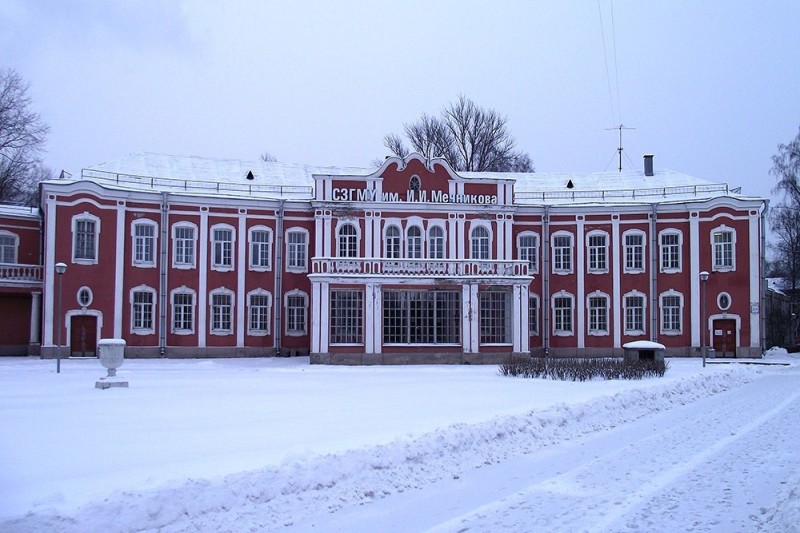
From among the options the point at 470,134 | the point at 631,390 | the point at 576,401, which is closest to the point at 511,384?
the point at 631,390

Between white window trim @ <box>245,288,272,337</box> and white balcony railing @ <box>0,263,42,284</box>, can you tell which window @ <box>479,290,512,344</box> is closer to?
white window trim @ <box>245,288,272,337</box>

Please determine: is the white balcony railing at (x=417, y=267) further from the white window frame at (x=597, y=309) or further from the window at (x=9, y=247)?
the window at (x=9, y=247)

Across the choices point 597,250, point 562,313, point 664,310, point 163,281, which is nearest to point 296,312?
point 163,281

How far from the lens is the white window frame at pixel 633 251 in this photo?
138ft

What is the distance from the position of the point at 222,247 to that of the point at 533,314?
16370 mm

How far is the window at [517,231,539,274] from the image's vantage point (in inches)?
1682

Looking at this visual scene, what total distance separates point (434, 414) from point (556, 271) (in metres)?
29.2

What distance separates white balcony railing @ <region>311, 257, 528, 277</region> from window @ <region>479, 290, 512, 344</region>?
3.38 ft

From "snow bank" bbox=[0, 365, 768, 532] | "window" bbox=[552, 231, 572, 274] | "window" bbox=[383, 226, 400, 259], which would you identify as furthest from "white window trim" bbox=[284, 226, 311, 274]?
"snow bank" bbox=[0, 365, 768, 532]

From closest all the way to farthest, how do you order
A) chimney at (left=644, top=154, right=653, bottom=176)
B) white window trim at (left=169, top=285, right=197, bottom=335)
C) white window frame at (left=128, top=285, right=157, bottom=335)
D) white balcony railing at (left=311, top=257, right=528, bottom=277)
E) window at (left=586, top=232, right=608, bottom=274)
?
white balcony railing at (left=311, top=257, right=528, bottom=277)
white window frame at (left=128, top=285, right=157, bottom=335)
white window trim at (left=169, top=285, right=197, bottom=335)
window at (left=586, top=232, right=608, bottom=274)
chimney at (left=644, top=154, right=653, bottom=176)

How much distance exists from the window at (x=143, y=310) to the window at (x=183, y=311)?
1.01 metres

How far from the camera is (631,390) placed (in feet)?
63.0

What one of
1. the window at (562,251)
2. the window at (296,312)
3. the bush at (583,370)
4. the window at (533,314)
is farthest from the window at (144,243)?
the window at (562,251)

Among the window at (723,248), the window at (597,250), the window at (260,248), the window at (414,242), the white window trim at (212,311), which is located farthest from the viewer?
the window at (597,250)
